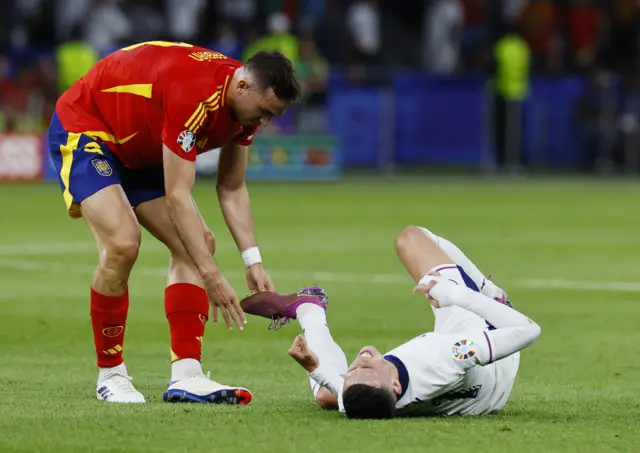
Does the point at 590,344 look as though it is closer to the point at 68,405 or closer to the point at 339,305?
the point at 339,305

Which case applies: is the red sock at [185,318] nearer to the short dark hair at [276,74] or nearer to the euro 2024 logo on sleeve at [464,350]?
the short dark hair at [276,74]

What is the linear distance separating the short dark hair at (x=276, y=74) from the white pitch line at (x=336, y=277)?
589 centimetres

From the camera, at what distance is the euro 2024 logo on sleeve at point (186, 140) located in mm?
7270

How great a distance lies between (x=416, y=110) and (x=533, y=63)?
3.07m

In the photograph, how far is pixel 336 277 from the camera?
45.0ft

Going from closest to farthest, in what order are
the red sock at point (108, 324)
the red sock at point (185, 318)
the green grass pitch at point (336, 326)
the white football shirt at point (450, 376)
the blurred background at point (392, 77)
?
the green grass pitch at point (336, 326) → the white football shirt at point (450, 376) → the red sock at point (108, 324) → the red sock at point (185, 318) → the blurred background at point (392, 77)

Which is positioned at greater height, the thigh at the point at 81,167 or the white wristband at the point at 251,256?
the thigh at the point at 81,167

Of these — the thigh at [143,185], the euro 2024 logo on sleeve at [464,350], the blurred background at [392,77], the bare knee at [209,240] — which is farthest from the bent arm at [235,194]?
the blurred background at [392,77]

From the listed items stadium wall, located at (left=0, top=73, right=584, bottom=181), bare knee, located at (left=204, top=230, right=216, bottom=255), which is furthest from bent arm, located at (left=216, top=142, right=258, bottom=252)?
stadium wall, located at (left=0, top=73, right=584, bottom=181)

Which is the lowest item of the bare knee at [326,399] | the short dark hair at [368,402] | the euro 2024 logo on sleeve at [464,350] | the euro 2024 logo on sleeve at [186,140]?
the bare knee at [326,399]

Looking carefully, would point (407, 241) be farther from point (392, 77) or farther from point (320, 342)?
point (392, 77)

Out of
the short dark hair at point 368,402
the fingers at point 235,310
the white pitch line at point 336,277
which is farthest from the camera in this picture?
the white pitch line at point 336,277

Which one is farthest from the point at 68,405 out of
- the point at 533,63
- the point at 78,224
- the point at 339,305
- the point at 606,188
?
the point at 533,63

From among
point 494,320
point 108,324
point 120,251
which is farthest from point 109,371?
point 494,320
